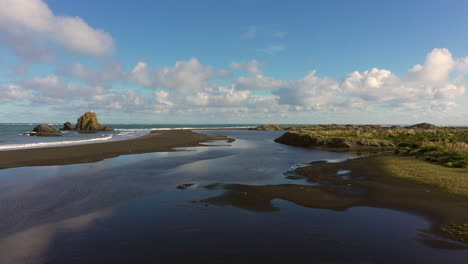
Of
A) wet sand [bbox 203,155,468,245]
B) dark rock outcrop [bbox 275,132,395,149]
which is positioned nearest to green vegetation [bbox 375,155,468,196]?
wet sand [bbox 203,155,468,245]

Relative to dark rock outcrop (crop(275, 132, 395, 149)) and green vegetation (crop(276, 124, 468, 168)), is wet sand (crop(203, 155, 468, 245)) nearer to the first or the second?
green vegetation (crop(276, 124, 468, 168))

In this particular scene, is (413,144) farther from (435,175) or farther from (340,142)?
(435,175)

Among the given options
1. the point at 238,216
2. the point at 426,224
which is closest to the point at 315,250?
the point at 238,216

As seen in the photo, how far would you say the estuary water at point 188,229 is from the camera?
6.63m

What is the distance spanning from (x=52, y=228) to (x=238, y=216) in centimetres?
682

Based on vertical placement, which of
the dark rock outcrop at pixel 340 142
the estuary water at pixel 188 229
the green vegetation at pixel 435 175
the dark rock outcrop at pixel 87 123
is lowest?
the estuary water at pixel 188 229

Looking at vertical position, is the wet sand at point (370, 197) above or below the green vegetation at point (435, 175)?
below

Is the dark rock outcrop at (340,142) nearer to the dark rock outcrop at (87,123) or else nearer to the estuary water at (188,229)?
the estuary water at (188,229)

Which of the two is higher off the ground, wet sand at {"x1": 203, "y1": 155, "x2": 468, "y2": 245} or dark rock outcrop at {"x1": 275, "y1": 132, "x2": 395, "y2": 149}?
dark rock outcrop at {"x1": 275, "y1": 132, "x2": 395, "y2": 149}

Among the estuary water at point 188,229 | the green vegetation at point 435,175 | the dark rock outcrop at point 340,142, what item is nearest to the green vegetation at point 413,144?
the dark rock outcrop at point 340,142

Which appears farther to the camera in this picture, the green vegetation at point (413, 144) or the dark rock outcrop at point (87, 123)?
the dark rock outcrop at point (87, 123)

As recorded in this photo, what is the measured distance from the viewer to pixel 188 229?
8383 millimetres

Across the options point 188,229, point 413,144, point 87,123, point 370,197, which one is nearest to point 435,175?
point 370,197

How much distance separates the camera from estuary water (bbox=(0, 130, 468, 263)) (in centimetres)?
663
